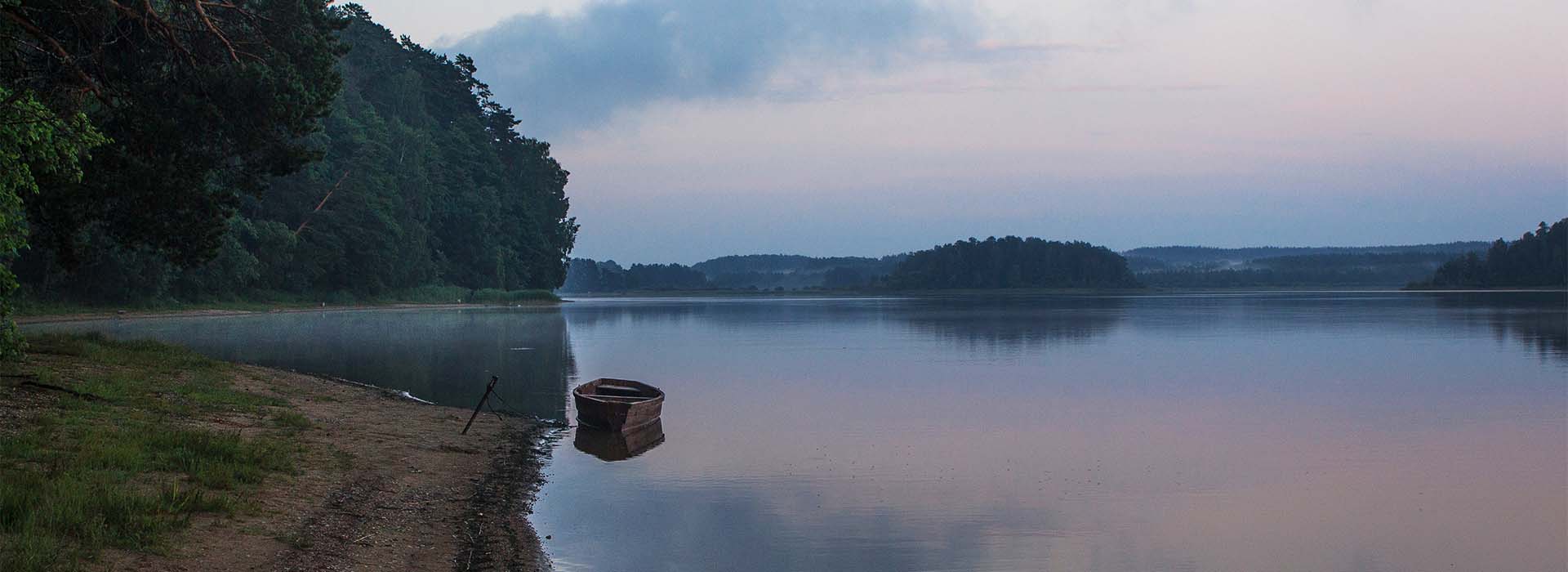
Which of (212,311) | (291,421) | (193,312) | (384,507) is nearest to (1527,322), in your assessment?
(291,421)

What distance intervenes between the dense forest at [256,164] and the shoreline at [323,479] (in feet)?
8.20

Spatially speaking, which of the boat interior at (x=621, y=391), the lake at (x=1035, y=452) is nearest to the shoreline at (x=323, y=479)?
the lake at (x=1035, y=452)

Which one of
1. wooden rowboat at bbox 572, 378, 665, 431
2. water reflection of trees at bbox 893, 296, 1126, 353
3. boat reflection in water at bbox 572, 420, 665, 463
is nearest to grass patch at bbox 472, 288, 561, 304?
water reflection of trees at bbox 893, 296, 1126, 353

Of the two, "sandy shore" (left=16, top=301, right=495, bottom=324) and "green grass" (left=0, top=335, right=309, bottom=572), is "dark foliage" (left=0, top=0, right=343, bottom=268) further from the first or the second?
"sandy shore" (left=16, top=301, right=495, bottom=324)

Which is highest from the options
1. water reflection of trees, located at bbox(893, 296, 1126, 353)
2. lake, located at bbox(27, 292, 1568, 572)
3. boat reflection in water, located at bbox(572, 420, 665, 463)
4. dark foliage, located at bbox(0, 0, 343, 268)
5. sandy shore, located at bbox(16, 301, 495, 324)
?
dark foliage, located at bbox(0, 0, 343, 268)

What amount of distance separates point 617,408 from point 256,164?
893 cm

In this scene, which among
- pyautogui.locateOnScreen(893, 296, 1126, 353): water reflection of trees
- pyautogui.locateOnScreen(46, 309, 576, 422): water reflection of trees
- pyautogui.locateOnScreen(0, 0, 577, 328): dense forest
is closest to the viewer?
pyautogui.locateOnScreen(0, 0, 577, 328): dense forest

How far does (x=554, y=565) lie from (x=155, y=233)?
45.9 ft

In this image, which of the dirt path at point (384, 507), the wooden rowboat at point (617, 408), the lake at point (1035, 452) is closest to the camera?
the dirt path at point (384, 507)

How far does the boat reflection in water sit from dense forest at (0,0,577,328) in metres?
8.31

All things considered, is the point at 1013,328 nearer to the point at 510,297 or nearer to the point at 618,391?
the point at 618,391

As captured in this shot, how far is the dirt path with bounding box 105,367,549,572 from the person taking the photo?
37.4 feet

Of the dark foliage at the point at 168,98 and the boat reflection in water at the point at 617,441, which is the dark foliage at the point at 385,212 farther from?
the boat reflection in water at the point at 617,441

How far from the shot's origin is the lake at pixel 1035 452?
15.3m
